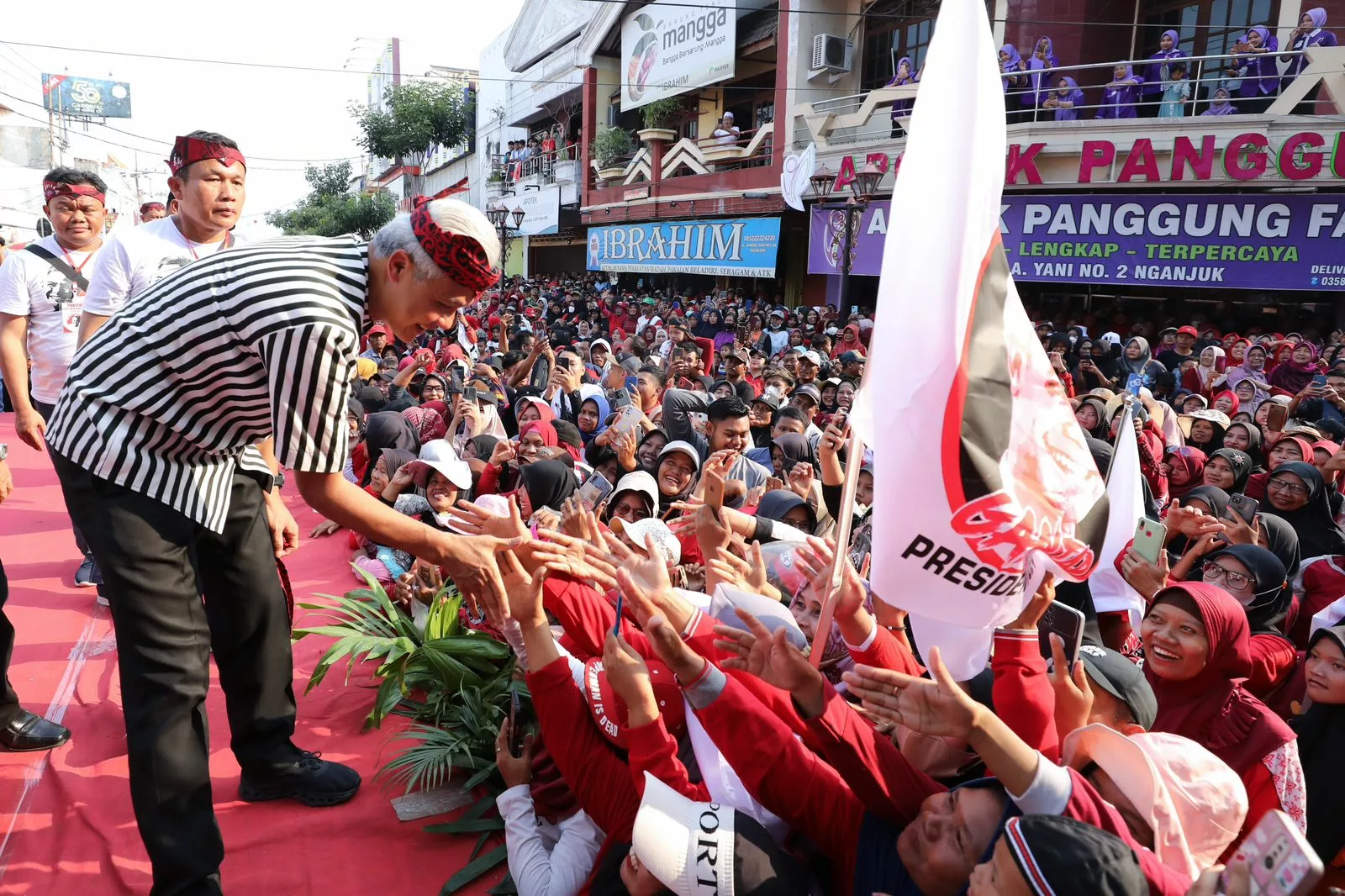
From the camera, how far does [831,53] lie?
57.6 feet

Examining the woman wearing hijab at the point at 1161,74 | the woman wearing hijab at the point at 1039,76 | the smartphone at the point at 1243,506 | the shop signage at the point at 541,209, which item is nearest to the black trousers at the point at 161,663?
the smartphone at the point at 1243,506

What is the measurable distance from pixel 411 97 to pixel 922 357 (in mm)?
42532

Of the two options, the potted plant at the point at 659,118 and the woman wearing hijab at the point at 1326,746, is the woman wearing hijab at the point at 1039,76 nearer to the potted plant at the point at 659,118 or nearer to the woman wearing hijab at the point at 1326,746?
the potted plant at the point at 659,118

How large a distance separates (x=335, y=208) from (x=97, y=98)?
27.5 metres

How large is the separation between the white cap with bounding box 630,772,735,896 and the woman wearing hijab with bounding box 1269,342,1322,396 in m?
8.61

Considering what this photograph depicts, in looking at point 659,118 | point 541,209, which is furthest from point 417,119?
point 659,118

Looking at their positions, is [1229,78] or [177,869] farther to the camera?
[1229,78]

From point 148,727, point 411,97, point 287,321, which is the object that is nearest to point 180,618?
point 148,727

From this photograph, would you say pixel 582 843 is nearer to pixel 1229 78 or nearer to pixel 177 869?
pixel 177 869

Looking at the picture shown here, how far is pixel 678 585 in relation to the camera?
335 centimetres

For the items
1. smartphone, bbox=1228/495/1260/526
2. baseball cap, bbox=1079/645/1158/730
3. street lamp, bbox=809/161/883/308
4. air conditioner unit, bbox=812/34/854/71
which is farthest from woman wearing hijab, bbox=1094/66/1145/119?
baseball cap, bbox=1079/645/1158/730

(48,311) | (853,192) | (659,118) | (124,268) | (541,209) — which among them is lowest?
(48,311)

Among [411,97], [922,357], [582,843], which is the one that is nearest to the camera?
[922,357]

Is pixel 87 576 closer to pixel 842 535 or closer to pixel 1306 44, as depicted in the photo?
pixel 842 535
